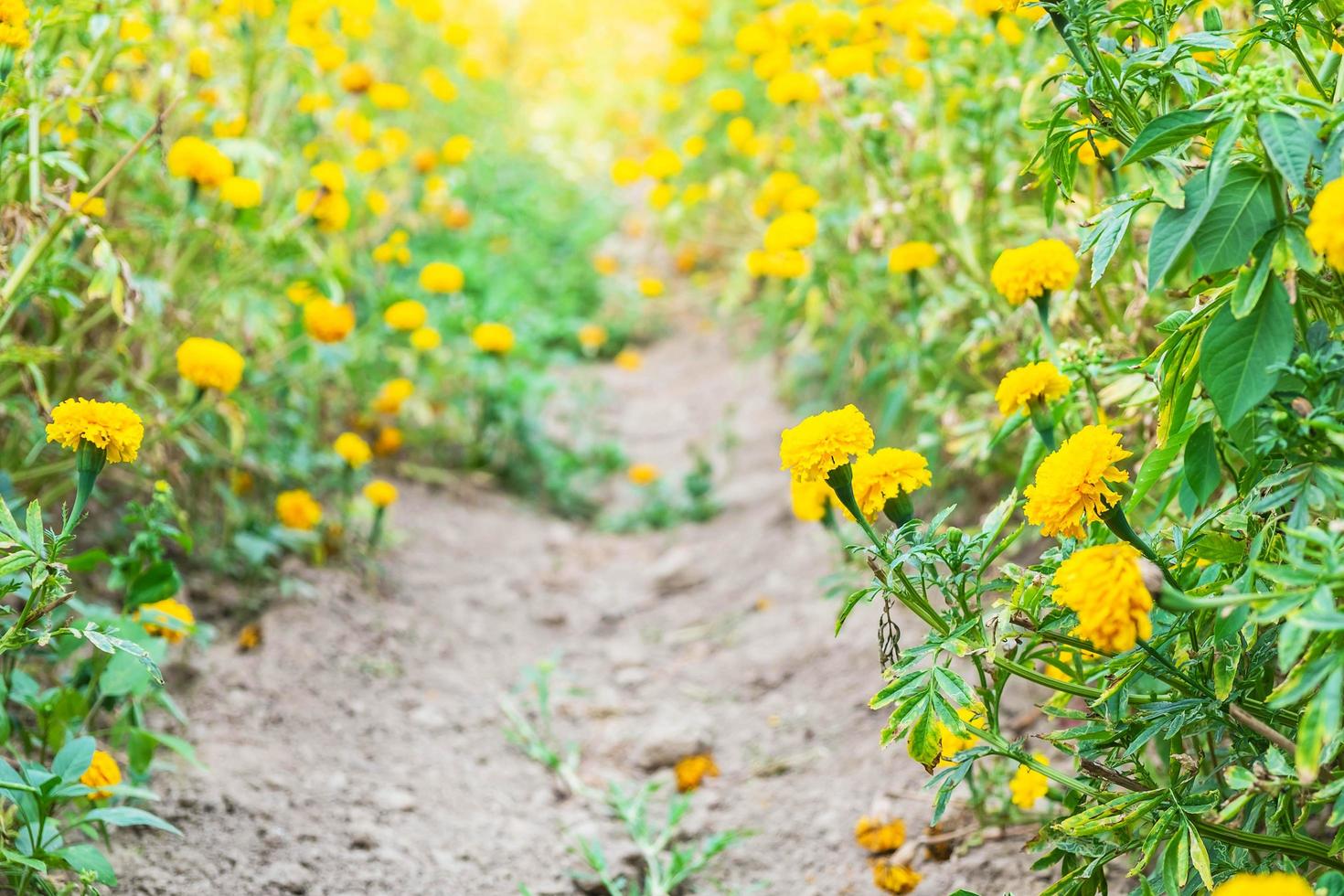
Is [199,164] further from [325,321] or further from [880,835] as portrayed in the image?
[880,835]

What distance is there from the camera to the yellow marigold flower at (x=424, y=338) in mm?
3133

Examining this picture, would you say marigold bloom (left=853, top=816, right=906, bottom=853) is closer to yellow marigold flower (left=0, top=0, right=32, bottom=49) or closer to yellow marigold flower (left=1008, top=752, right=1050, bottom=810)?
yellow marigold flower (left=1008, top=752, right=1050, bottom=810)

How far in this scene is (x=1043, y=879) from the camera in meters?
1.60

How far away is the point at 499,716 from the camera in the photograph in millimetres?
2385

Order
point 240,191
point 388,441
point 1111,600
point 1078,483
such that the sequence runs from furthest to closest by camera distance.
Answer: point 388,441 → point 240,191 → point 1078,483 → point 1111,600

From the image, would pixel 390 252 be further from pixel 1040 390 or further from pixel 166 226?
pixel 1040 390

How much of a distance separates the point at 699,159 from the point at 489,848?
3.74m

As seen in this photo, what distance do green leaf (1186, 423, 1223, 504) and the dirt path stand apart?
0.76m

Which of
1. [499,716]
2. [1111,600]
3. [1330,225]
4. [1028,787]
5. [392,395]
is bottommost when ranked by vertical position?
[499,716]

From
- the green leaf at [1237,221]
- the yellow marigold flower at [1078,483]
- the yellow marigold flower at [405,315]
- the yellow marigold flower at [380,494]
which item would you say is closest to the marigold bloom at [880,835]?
the yellow marigold flower at [1078,483]

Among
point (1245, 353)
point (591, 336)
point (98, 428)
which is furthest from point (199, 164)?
point (591, 336)

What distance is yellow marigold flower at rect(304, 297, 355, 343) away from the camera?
2.57m

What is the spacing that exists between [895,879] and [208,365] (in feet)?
4.94

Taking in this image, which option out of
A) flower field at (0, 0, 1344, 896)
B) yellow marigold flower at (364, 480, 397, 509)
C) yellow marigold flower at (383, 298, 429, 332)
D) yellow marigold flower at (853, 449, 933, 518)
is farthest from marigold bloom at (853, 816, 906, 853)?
yellow marigold flower at (383, 298, 429, 332)
